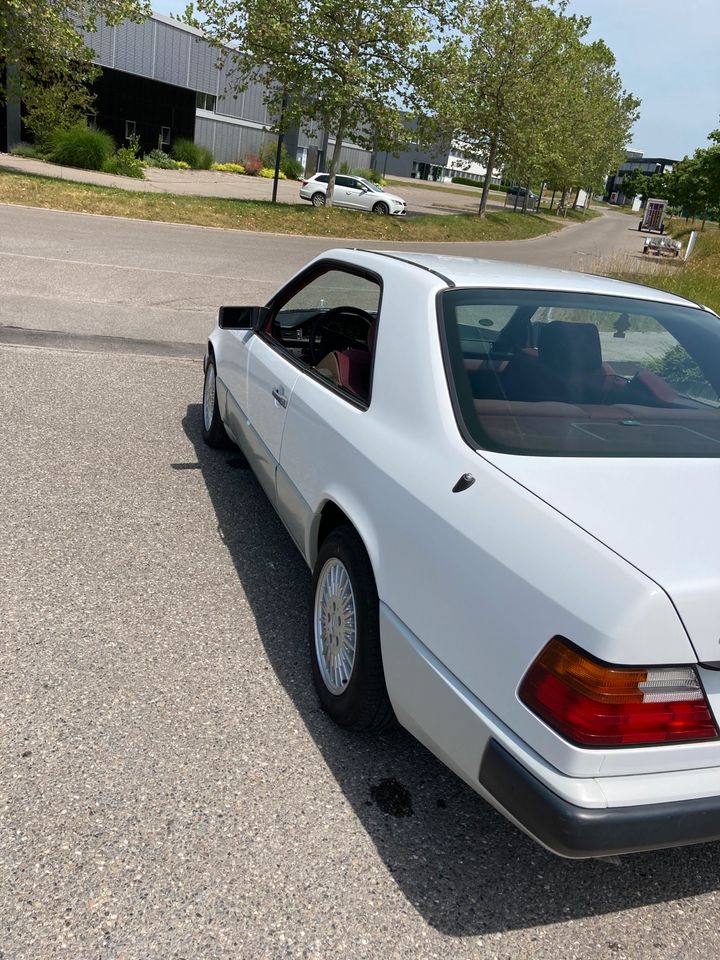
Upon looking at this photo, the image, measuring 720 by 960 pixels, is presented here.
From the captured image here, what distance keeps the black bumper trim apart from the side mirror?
9.75ft

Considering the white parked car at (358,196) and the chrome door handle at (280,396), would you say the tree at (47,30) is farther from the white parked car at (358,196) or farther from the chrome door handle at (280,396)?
the chrome door handle at (280,396)

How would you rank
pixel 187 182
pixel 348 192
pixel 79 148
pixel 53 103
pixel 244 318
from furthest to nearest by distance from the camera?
pixel 187 182
pixel 348 192
pixel 79 148
pixel 53 103
pixel 244 318

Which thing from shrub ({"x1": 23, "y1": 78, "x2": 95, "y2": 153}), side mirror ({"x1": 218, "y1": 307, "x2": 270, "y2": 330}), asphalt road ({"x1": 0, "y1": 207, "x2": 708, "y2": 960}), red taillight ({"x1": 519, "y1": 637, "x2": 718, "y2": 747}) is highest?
shrub ({"x1": 23, "y1": 78, "x2": 95, "y2": 153})

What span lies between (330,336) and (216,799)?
2.36 meters

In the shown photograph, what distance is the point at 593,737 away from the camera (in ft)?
5.93

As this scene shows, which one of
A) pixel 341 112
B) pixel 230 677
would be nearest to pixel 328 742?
pixel 230 677

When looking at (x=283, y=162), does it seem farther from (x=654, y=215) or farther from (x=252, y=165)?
(x=654, y=215)

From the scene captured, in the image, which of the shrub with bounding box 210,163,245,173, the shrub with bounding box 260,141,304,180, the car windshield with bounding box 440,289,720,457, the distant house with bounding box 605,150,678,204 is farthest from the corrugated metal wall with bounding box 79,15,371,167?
the distant house with bounding box 605,150,678,204

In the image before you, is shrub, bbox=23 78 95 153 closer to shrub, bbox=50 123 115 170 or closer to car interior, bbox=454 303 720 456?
shrub, bbox=50 123 115 170

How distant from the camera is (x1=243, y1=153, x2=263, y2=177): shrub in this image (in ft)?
154

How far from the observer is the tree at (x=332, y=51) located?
21844mm

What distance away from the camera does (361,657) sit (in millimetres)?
2600

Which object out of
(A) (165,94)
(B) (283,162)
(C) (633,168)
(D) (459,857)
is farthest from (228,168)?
(C) (633,168)

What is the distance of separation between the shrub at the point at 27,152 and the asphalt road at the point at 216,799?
32535 mm
